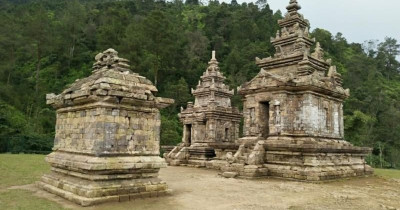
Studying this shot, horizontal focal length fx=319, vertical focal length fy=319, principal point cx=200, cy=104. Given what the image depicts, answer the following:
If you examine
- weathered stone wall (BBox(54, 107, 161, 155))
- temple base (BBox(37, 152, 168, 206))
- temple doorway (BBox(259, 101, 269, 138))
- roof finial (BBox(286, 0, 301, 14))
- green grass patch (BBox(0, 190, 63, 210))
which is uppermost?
roof finial (BBox(286, 0, 301, 14))

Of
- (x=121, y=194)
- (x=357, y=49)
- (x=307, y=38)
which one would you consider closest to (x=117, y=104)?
(x=121, y=194)

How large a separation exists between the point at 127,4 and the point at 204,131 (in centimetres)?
5885

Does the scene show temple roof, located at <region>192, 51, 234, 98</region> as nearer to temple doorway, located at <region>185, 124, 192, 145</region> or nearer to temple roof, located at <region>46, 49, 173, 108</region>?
temple doorway, located at <region>185, 124, 192, 145</region>

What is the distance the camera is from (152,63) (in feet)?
149

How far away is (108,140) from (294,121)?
34.5 ft

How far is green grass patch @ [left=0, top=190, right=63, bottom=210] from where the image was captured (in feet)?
26.0

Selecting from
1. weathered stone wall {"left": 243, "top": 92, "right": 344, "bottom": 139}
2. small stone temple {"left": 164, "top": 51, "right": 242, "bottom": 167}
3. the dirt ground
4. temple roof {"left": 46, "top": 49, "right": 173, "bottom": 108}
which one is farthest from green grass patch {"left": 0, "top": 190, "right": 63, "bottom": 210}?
small stone temple {"left": 164, "top": 51, "right": 242, "bottom": 167}

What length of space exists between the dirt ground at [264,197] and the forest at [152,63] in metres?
22.1

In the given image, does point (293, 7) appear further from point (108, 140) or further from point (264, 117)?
point (108, 140)

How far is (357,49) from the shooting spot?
260 ft

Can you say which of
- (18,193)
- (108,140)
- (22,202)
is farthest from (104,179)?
(18,193)

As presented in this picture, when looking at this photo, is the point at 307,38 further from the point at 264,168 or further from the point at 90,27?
the point at 90,27

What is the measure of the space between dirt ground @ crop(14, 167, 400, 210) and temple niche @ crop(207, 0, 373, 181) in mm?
1640

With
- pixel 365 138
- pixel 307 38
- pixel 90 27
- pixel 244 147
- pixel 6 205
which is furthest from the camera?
pixel 90 27
